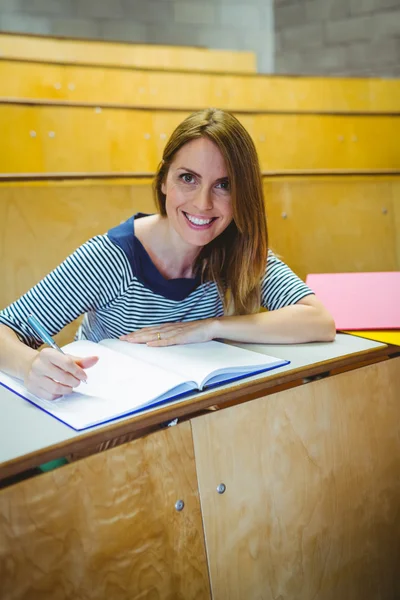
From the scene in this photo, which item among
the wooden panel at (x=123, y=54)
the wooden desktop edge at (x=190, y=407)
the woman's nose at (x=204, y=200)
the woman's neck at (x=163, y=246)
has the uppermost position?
the wooden panel at (x=123, y=54)

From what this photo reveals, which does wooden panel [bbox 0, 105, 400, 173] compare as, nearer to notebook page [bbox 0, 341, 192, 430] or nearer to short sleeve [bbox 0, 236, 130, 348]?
short sleeve [bbox 0, 236, 130, 348]

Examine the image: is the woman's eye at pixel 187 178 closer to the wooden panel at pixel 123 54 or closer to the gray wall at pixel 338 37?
the wooden panel at pixel 123 54

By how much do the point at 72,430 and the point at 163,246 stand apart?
1.78 feet

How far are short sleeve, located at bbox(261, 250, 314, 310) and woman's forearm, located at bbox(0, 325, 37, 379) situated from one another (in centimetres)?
50

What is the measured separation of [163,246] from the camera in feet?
3.77

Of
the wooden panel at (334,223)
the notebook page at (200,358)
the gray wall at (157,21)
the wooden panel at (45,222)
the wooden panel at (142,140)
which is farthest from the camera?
the gray wall at (157,21)

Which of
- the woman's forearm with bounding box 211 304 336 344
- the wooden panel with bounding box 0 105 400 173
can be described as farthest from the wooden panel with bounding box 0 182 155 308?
the woman's forearm with bounding box 211 304 336 344

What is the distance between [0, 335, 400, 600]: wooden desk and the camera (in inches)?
25.6

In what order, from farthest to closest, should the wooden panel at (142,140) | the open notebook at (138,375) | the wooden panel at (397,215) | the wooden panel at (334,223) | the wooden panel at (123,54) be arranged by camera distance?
1. the wooden panel at (123,54)
2. the wooden panel at (397,215)
3. the wooden panel at (334,223)
4. the wooden panel at (142,140)
5. the open notebook at (138,375)

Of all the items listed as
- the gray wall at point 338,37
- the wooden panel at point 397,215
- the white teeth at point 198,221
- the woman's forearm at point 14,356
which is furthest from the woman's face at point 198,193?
the gray wall at point 338,37

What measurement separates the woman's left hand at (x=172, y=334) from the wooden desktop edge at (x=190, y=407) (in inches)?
7.8

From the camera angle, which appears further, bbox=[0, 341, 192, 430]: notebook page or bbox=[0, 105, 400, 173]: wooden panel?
bbox=[0, 105, 400, 173]: wooden panel

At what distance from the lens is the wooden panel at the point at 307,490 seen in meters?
0.81

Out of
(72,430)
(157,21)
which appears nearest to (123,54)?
(157,21)
